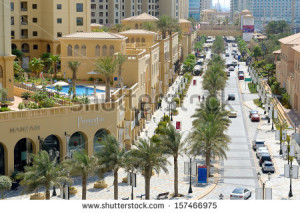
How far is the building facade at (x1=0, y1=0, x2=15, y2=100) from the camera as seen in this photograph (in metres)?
55.3

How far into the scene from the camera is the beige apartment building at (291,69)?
80.3 m

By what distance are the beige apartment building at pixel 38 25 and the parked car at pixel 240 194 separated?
4911cm

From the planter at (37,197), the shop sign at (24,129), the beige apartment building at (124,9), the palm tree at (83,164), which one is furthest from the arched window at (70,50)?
the beige apartment building at (124,9)

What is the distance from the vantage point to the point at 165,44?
95875 mm

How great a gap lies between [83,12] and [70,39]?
2481 centimetres

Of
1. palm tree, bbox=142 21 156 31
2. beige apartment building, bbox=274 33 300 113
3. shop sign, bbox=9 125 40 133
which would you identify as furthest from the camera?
palm tree, bbox=142 21 156 31

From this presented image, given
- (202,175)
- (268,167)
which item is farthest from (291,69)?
(202,175)

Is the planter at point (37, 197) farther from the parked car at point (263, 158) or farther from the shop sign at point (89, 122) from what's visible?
the parked car at point (263, 158)

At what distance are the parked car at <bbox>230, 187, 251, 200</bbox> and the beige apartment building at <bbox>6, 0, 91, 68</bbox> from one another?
161ft

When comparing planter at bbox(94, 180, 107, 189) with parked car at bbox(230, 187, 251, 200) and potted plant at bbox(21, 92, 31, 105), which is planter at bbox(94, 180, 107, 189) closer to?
parked car at bbox(230, 187, 251, 200)

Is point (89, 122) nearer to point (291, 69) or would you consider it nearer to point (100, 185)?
point (100, 185)

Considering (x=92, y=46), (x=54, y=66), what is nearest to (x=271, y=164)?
(x=92, y=46)

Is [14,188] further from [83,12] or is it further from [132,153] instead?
[83,12]

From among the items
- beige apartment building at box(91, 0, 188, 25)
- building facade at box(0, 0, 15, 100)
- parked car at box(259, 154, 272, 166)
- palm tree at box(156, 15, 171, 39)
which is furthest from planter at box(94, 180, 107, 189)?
beige apartment building at box(91, 0, 188, 25)
